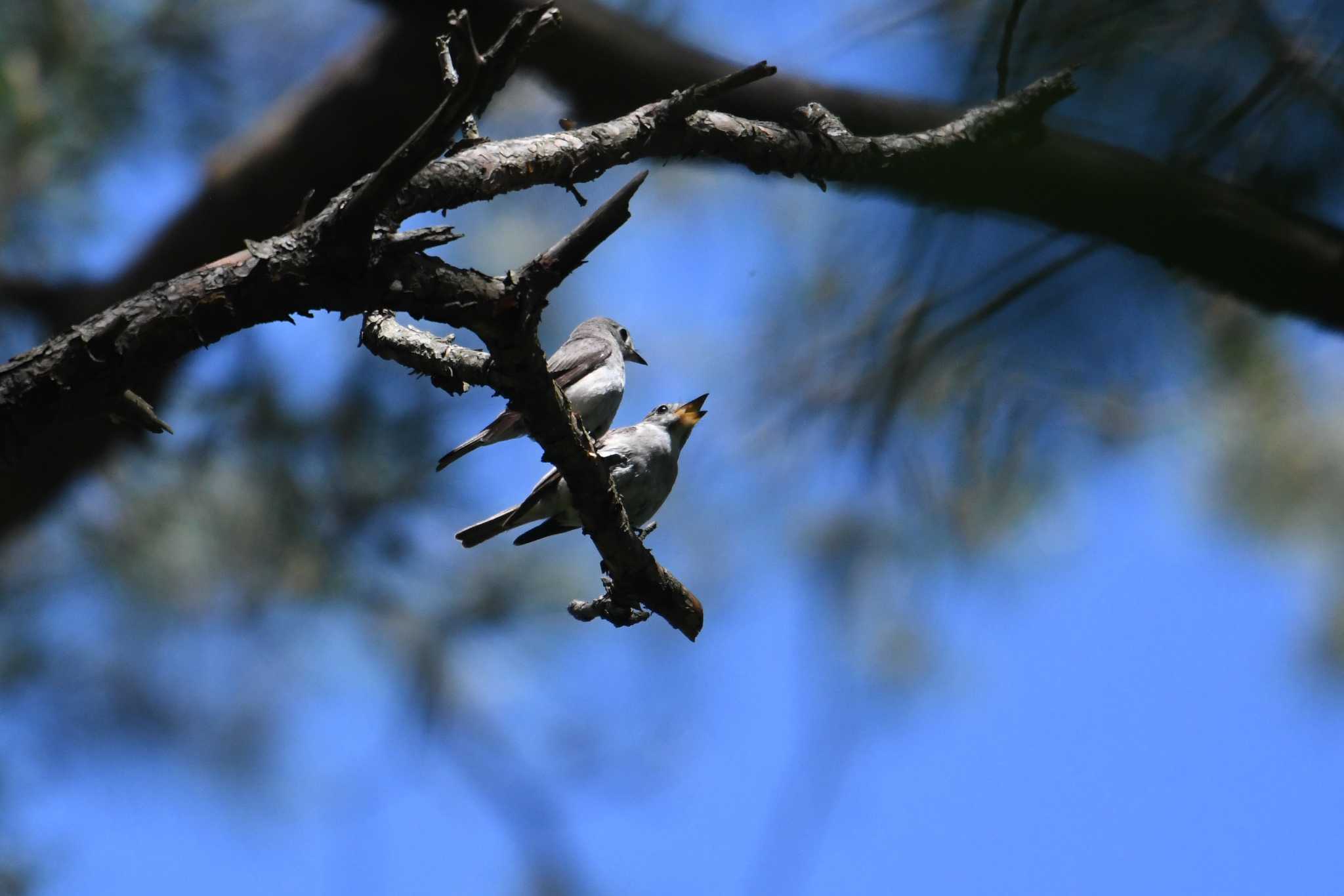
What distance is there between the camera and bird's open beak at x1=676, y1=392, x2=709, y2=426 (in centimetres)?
242

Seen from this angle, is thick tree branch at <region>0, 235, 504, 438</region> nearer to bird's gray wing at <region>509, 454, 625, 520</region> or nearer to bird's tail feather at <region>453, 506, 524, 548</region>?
bird's gray wing at <region>509, 454, 625, 520</region>

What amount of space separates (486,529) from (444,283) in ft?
3.53

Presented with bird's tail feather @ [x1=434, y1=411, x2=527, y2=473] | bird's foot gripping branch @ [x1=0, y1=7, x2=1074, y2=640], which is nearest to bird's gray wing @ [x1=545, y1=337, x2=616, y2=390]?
bird's tail feather @ [x1=434, y1=411, x2=527, y2=473]

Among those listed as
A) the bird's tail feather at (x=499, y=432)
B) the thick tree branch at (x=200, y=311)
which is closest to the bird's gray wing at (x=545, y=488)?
the bird's tail feather at (x=499, y=432)

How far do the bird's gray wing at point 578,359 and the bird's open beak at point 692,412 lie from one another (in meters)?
0.46

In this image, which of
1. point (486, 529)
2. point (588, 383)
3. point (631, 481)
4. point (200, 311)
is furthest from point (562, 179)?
point (588, 383)

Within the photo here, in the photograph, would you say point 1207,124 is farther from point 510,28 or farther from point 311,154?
point 311,154

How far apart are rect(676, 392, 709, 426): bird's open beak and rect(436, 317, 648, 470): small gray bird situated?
0.87ft

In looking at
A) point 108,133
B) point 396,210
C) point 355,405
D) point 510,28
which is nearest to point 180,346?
point 396,210

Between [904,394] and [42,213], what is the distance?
340 cm

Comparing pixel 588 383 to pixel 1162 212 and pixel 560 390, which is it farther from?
pixel 1162 212

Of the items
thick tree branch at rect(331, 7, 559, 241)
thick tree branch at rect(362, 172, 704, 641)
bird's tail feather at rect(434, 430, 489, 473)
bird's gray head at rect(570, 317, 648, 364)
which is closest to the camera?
thick tree branch at rect(331, 7, 559, 241)

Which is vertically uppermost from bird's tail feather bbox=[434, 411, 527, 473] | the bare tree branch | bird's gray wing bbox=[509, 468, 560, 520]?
bird's tail feather bbox=[434, 411, 527, 473]

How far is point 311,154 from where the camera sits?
3357 millimetres
